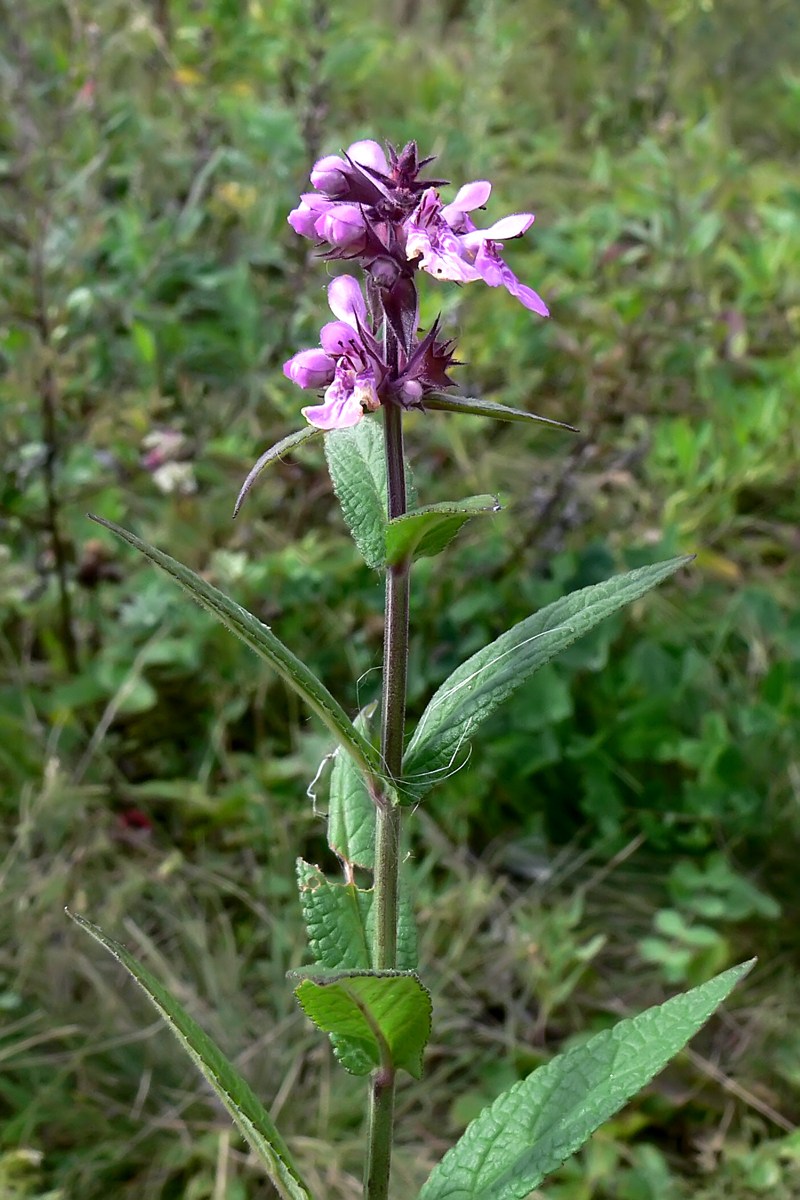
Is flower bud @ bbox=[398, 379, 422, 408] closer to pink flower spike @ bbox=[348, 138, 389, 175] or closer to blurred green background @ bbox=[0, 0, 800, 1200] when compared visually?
pink flower spike @ bbox=[348, 138, 389, 175]

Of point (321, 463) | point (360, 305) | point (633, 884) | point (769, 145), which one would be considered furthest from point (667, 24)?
point (360, 305)

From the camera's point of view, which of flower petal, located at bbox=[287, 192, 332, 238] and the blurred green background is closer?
flower petal, located at bbox=[287, 192, 332, 238]

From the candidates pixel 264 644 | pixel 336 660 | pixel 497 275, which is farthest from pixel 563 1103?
pixel 336 660

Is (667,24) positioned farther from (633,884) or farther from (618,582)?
(618,582)

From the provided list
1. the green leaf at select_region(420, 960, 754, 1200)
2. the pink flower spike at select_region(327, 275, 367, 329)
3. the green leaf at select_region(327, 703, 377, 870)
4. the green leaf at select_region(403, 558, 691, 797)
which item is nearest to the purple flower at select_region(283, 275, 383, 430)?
the pink flower spike at select_region(327, 275, 367, 329)

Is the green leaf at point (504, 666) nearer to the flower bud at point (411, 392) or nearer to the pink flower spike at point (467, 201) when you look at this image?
the flower bud at point (411, 392)

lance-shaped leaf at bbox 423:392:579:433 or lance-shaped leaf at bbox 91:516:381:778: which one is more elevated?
lance-shaped leaf at bbox 423:392:579:433

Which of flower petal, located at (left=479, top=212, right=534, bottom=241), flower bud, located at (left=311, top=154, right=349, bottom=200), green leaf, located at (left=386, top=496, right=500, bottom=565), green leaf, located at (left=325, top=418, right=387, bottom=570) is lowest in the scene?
green leaf, located at (left=386, top=496, right=500, bottom=565)

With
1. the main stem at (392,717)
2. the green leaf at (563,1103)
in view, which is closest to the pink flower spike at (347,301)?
the main stem at (392,717)

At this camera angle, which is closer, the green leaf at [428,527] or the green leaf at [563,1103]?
the green leaf at [428,527]
